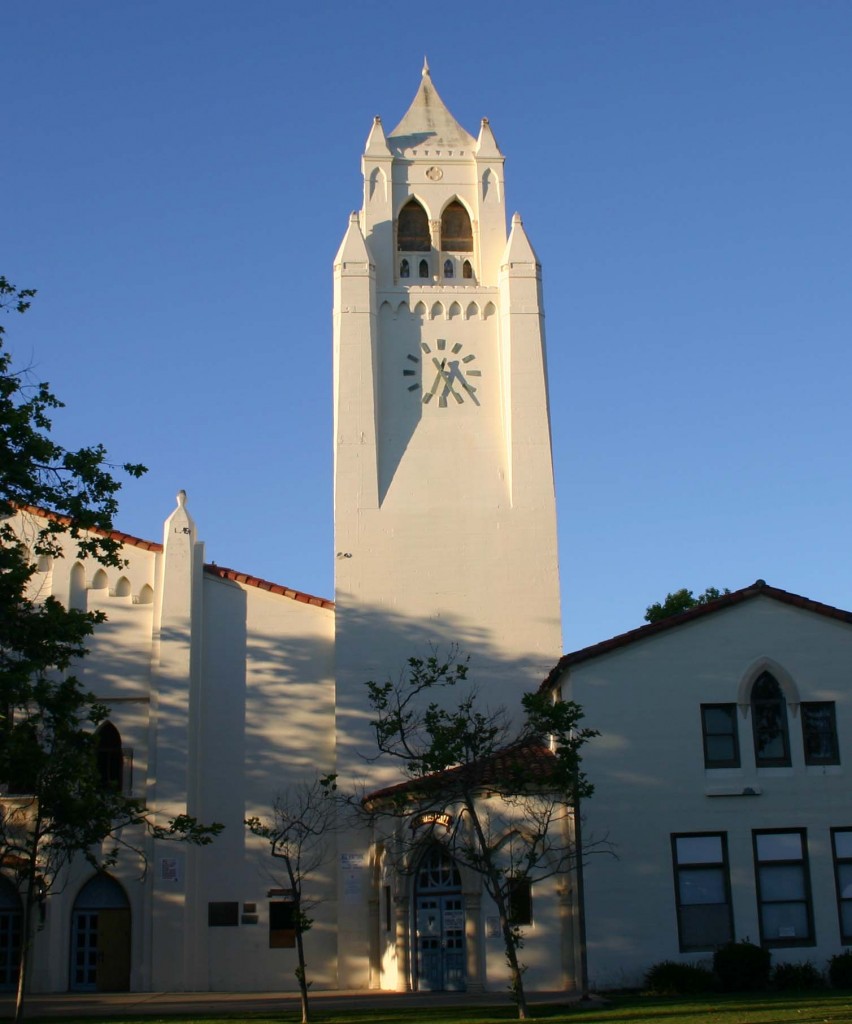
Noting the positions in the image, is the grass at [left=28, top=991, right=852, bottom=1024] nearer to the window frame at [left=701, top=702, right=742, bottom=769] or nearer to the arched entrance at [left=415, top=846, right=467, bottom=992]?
the arched entrance at [left=415, top=846, right=467, bottom=992]

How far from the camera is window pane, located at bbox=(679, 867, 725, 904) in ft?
82.9

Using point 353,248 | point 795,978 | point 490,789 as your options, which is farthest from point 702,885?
point 353,248

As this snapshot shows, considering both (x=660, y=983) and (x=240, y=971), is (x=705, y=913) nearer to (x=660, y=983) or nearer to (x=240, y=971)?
(x=660, y=983)

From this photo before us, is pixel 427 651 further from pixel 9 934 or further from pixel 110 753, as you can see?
pixel 9 934

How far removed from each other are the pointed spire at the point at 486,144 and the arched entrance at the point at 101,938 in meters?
23.1

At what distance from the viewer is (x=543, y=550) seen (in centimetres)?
3450

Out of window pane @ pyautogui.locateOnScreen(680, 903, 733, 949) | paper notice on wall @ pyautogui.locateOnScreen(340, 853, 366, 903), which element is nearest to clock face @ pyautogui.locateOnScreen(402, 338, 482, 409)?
paper notice on wall @ pyautogui.locateOnScreen(340, 853, 366, 903)

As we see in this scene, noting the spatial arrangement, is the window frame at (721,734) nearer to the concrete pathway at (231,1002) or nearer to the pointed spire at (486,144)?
the concrete pathway at (231,1002)

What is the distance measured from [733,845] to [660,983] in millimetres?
3165

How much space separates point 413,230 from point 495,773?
20242mm

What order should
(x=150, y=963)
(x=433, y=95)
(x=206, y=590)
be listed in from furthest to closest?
(x=433, y=95) → (x=206, y=590) → (x=150, y=963)

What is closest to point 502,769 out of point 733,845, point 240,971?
point 733,845

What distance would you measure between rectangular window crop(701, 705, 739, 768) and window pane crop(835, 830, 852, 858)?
7.92 feet

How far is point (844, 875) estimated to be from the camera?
83.8 feet
